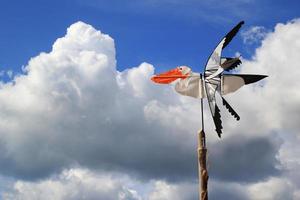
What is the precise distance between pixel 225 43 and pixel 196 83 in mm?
2187

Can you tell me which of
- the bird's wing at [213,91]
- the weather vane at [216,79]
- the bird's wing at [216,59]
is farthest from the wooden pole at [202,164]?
the bird's wing at [216,59]

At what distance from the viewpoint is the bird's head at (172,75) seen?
68.4 feet

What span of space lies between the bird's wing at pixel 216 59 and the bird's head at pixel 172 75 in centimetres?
91

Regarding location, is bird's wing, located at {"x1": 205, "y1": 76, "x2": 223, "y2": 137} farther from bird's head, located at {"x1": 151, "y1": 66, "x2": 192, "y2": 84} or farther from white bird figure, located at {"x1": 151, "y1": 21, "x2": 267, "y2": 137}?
bird's head, located at {"x1": 151, "y1": 66, "x2": 192, "y2": 84}

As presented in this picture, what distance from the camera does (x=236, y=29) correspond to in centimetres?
1986

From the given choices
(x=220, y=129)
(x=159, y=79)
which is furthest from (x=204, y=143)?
(x=159, y=79)

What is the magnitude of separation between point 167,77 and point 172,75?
0.84 ft

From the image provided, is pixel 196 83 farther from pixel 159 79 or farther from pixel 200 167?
pixel 200 167

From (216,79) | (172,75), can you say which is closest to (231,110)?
(216,79)

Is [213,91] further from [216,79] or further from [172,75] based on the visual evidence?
[172,75]

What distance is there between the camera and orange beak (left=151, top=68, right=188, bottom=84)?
21.1 metres

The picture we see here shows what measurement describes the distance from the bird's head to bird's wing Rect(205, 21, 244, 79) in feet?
3.00

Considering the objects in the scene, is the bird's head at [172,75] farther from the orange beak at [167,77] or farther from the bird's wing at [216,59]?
the bird's wing at [216,59]

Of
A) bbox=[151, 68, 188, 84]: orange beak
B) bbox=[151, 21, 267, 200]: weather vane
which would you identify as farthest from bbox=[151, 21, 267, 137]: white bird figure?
bbox=[151, 68, 188, 84]: orange beak
